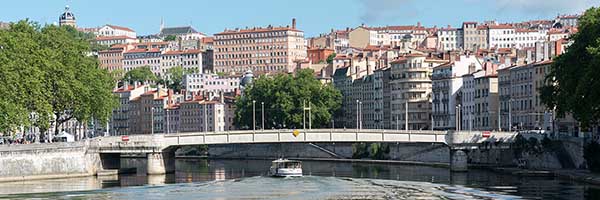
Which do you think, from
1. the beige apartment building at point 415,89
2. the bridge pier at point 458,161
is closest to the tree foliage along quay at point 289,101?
the beige apartment building at point 415,89

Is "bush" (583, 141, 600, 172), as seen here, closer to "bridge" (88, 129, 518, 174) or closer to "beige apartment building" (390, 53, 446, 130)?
"bridge" (88, 129, 518, 174)

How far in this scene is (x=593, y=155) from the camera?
94188 millimetres

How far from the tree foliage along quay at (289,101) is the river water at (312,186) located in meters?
54.2

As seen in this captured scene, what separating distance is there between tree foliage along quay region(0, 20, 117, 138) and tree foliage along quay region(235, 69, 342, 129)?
43460 millimetres

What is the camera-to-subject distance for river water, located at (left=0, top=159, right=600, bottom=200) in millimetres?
81375

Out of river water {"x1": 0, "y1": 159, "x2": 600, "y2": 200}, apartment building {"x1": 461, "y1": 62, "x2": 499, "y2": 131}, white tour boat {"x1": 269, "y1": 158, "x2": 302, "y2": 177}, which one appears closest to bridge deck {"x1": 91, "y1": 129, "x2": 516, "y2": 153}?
river water {"x1": 0, "y1": 159, "x2": 600, "y2": 200}

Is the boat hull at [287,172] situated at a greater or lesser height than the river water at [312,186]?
greater

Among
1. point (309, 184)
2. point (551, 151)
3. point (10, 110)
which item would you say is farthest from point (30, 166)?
point (551, 151)

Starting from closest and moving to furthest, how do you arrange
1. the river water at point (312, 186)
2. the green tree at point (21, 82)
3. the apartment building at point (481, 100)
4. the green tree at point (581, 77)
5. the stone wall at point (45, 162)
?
the river water at point (312, 186) < the green tree at point (581, 77) < the stone wall at point (45, 162) < the green tree at point (21, 82) < the apartment building at point (481, 100)

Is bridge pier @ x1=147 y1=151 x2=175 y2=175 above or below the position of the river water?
above

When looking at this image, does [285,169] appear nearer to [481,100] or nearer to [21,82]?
[21,82]

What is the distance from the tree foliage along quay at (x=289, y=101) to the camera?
554 ft

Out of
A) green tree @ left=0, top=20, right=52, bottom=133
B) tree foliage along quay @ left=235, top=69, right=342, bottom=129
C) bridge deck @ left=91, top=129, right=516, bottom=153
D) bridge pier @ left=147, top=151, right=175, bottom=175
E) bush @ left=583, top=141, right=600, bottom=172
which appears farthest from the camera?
tree foliage along quay @ left=235, top=69, right=342, bottom=129

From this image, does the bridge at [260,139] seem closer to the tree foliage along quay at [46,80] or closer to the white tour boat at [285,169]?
the white tour boat at [285,169]
